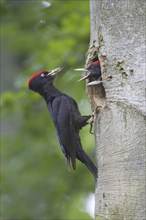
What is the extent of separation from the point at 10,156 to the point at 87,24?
7.06 feet

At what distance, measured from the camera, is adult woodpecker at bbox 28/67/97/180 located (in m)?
5.02

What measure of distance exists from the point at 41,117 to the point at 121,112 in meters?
3.74

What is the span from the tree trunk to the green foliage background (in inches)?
88.6

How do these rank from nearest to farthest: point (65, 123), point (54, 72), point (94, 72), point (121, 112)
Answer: point (121, 112) < point (94, 72) < point (65, 123) < point (54, 72)

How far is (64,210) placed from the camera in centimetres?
745

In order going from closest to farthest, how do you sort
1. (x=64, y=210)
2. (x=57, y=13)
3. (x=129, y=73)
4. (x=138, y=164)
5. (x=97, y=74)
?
(x=138, y=164), (x=129, y=73), (x=97, y=74), (x=57, y=13), (x=64, y=210)

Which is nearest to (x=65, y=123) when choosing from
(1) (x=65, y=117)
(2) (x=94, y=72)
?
(1) (x=65, y=117)

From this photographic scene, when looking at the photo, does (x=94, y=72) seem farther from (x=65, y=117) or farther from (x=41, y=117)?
(x=41, y=117)

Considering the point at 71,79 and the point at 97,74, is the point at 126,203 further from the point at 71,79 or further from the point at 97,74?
the point at 71,79

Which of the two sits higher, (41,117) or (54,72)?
(54,72)

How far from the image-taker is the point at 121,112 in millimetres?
3922

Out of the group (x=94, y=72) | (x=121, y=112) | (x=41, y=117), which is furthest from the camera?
(x=41, y=117)

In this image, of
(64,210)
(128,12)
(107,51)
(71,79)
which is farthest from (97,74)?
(64,210)

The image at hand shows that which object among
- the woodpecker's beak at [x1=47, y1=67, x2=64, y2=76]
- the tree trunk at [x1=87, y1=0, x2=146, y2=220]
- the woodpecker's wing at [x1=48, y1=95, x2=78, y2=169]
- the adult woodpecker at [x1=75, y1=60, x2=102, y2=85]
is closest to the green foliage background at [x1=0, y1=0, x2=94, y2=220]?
the woodpecker's beak at [x1=47, y1=67, x2=64, y2=76]
